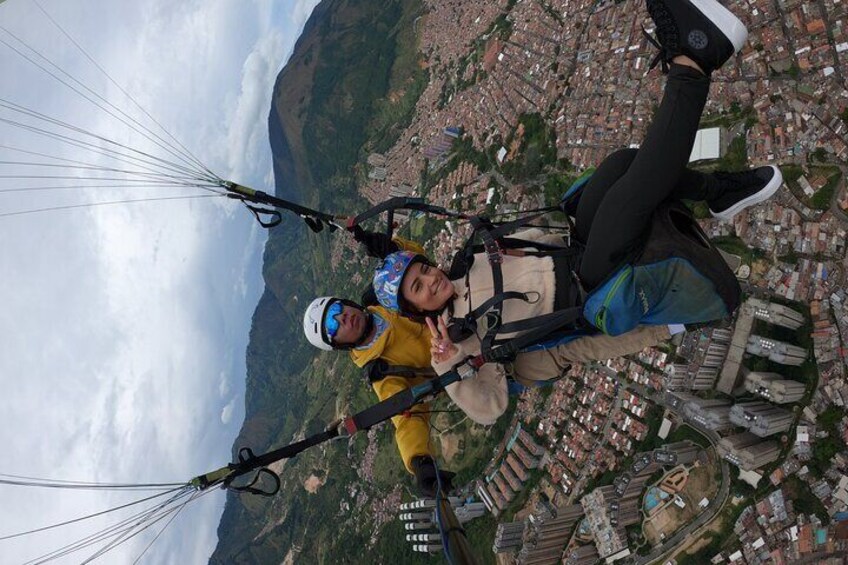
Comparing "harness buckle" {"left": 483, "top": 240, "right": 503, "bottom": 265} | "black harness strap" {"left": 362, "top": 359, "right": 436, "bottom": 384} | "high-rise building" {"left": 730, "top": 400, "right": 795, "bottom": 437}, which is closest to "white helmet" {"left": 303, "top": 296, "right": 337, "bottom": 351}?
"black harness strap" {"left": 362, "top": 359, "right": 436, "bottom": 384}

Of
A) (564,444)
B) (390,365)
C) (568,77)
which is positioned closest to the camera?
(390,365)

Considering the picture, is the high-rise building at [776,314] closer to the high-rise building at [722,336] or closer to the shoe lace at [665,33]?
the high-rise building at [722,336]

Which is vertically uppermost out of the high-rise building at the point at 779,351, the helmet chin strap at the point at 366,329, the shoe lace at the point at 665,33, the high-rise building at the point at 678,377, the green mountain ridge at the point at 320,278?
the green mountain ridge at the point at 320,278

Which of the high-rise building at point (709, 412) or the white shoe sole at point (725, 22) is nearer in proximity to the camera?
the white shoe sole at point (725, 22)

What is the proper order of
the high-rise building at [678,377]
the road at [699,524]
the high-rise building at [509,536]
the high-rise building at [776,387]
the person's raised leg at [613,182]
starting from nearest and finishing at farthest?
the person's raised leg at [613,182]
the high-rise building at [776,387]
the road at [699,524]
the high-rise building at [678,377]
the high-rise building at [509,536]

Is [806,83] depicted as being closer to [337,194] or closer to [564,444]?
[564,444]

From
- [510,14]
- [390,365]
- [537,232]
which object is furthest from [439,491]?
[510,14]

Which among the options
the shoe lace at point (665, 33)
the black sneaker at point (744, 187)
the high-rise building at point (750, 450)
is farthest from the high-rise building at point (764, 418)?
the shoe lace at point (665, 33)

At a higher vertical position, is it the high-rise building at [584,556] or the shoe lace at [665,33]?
the shoe lace at [665,33]
